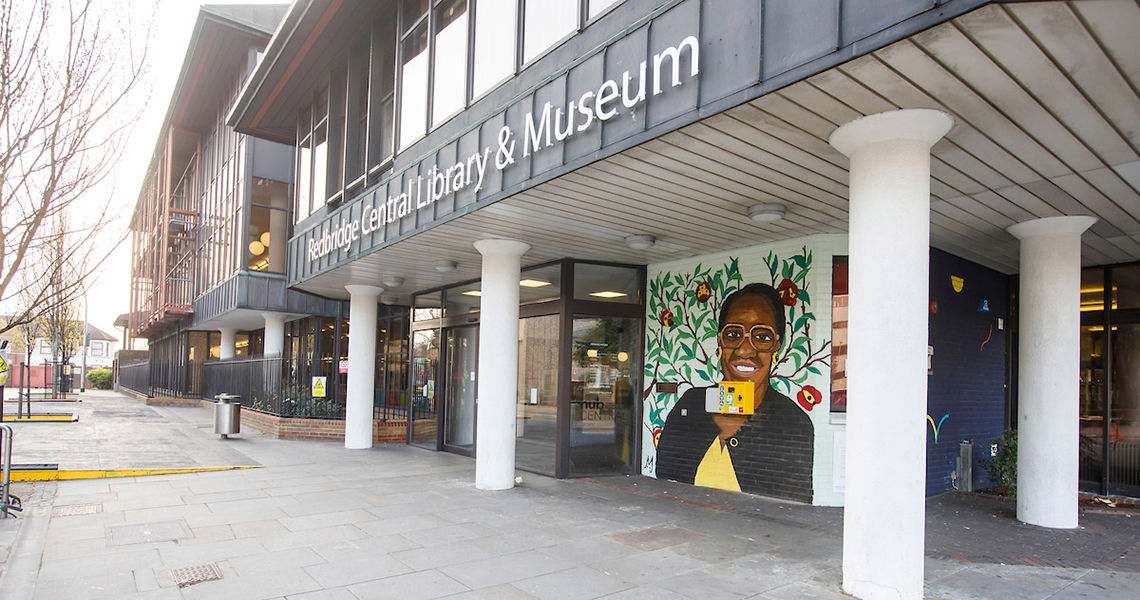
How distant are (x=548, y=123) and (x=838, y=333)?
4.53 metres

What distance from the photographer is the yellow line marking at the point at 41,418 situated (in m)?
18.2

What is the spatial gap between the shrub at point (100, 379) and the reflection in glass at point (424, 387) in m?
45.5

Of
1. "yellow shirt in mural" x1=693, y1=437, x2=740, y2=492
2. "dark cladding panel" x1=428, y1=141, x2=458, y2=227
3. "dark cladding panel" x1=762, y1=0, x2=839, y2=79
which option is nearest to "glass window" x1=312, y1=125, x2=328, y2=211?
"dark cladding panel" x1=428, y1=141, x2=458, y2=227

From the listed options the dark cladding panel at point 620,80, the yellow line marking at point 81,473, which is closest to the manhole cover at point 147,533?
the yellow line marking at point 81,473

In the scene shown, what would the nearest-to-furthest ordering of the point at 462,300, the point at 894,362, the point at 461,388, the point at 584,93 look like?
the point at 894,362, the point at 584,93, the point at 462,300, the point at 461,388

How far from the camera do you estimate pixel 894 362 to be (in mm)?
5207

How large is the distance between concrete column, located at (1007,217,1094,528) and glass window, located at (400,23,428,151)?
8.13m

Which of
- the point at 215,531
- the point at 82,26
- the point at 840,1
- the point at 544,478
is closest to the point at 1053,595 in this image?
the point at 840,1

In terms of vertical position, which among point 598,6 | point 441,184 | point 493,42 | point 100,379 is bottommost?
point 100,379

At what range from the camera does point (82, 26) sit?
768 cm

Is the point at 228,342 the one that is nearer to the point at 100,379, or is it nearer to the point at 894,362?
the point at 100,379

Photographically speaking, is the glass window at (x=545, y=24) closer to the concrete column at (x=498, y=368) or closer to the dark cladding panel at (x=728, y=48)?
the concrete column at (x=498, y=368)

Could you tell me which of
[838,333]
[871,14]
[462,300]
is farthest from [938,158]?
[462,300]

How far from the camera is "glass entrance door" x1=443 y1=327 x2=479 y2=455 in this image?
12930 mm
